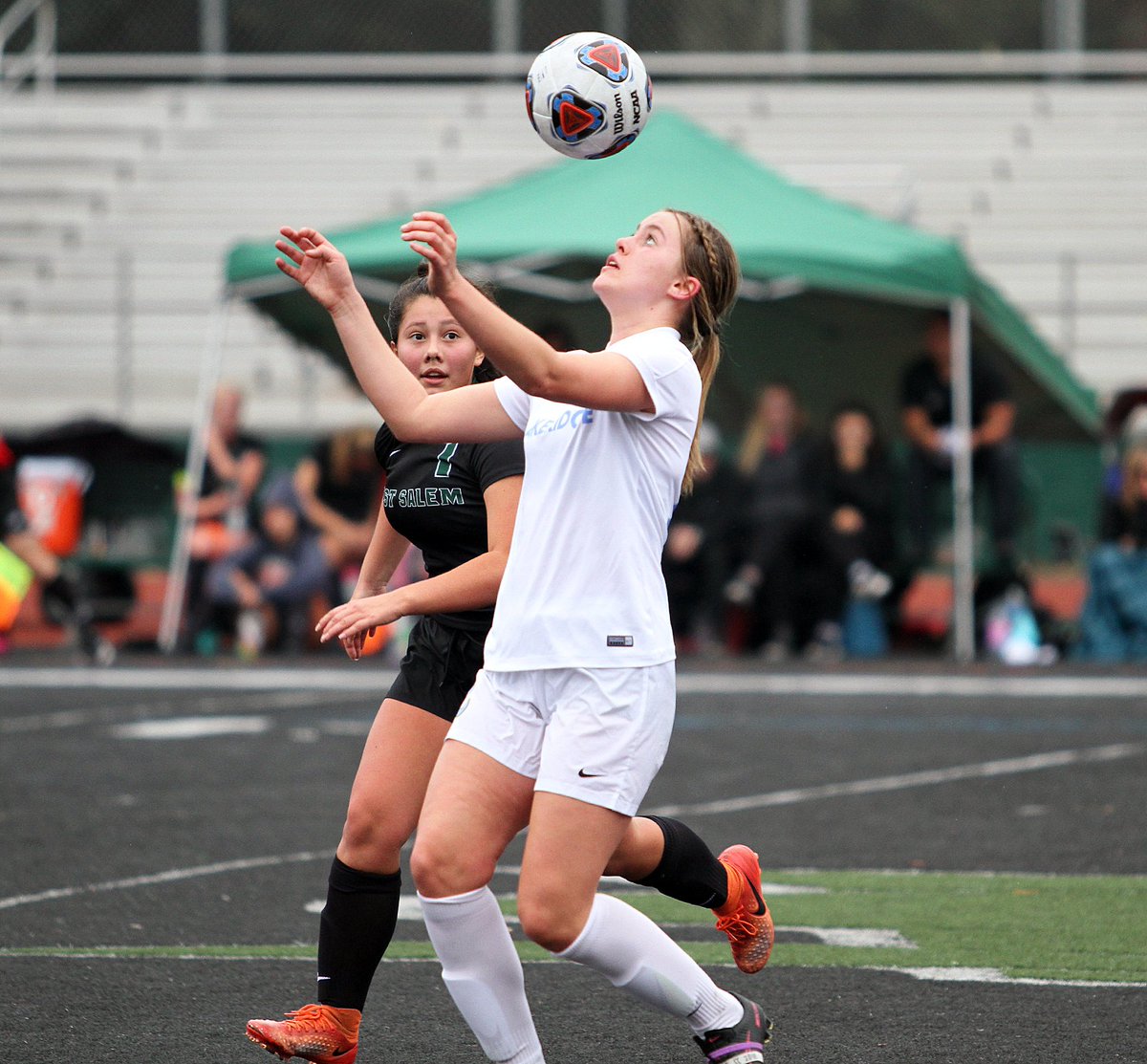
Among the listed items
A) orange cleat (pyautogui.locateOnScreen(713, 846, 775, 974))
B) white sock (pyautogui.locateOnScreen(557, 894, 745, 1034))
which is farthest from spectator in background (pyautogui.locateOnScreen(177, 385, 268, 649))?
white sock (pyautogui.locateOnScreen(557, 894, 745, 1034))

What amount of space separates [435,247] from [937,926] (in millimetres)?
3289

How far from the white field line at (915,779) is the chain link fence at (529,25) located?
15484mm

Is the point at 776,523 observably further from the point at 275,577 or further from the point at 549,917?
the point at 549,917

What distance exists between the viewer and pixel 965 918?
6.36 m

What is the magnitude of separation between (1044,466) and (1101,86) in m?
10.1

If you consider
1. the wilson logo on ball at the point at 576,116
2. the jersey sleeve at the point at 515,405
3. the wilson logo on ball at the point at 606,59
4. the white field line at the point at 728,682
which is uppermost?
the wilson logo on ball at the point at 606,59

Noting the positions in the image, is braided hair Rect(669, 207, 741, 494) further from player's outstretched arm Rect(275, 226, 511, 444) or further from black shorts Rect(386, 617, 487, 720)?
black shorts Rect(386, 617, 487, 720)

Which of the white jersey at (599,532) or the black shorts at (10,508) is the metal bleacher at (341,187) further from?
the white jersey at (599,532)

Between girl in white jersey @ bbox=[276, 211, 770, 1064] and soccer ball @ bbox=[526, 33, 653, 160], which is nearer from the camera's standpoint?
girl in white jersey @ bbox=[276, 211, 770, 1064]

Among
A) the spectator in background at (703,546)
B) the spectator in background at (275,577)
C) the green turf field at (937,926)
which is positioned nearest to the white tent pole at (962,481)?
the spectator in background at (703,546)

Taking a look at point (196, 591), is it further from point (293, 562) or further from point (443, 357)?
point (443, 357)

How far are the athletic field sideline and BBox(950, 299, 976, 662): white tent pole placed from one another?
3.66 feet

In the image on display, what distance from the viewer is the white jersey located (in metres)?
4.14

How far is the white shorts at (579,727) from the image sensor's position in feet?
13.4
